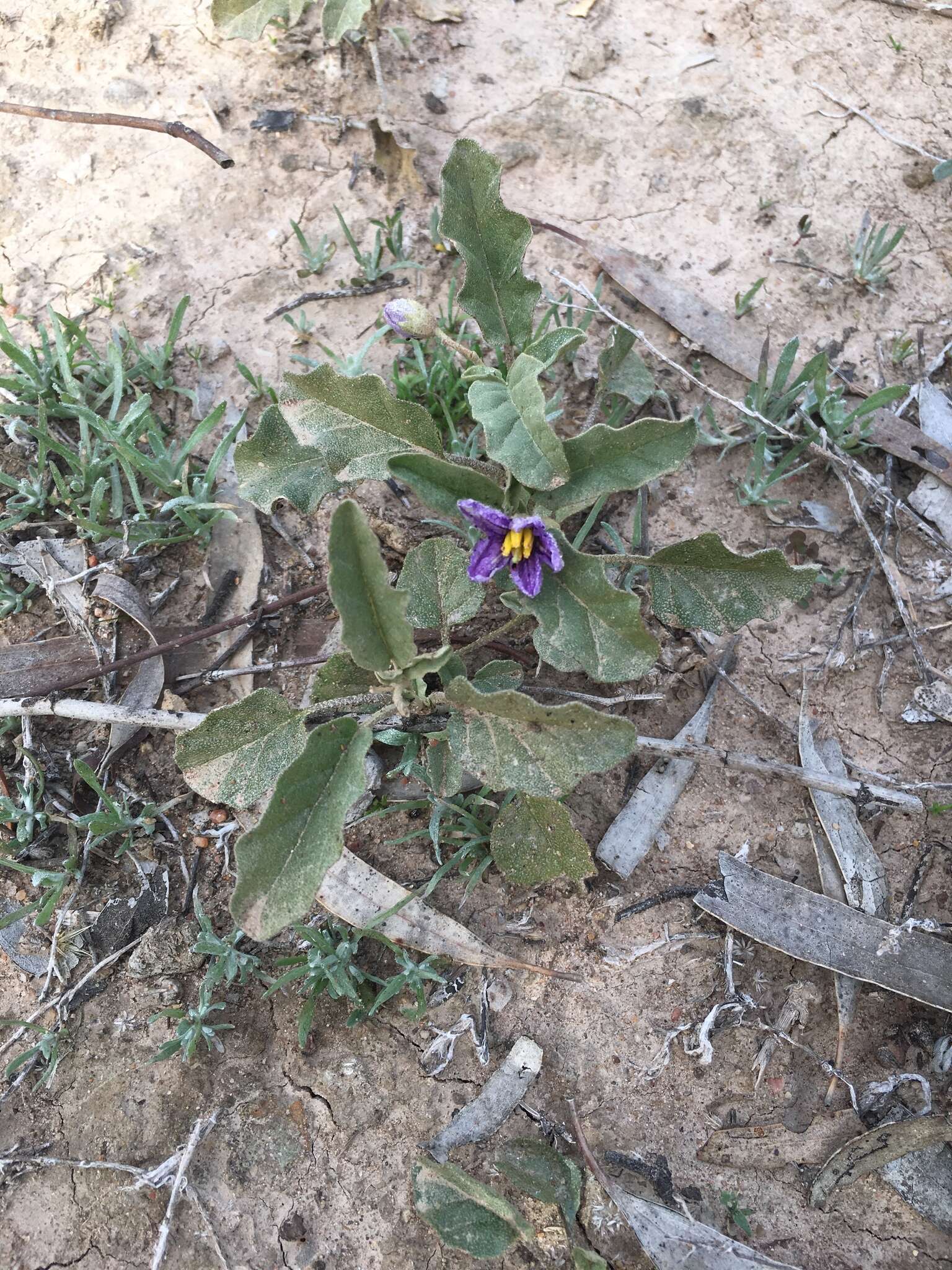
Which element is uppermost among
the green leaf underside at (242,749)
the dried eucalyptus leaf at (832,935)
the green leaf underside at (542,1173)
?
the green leaf underside at (242,749)

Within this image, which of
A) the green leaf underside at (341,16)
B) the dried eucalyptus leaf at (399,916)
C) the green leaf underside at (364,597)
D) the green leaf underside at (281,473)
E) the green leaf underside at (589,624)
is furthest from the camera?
the green leaf underside at (341,16)

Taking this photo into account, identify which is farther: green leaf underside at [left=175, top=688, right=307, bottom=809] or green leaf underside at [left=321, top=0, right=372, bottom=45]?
green leaf underside at [left=321, top=0, right=372, bottom=45]

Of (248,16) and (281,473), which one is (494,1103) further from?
(248,16)

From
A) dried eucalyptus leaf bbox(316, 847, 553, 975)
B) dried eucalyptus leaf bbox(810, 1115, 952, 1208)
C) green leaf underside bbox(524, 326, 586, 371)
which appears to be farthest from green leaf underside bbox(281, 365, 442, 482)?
dried eucalyptus leaf bbox(810, 1115, 952, 1208)

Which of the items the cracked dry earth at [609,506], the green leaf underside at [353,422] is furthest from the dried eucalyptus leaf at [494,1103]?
the green leaf underside at [353,422]

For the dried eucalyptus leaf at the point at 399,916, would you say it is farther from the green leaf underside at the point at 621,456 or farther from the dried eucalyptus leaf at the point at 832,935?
the green leaf underside at the point at 621,456

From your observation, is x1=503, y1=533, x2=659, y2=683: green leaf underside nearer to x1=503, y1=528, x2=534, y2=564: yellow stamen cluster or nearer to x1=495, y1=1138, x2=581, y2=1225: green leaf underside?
x1=503, y1=528, x2=534, y2=564: yellow stamen cluster
